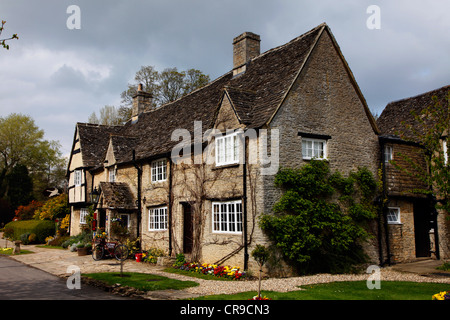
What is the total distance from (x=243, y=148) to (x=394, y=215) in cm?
855

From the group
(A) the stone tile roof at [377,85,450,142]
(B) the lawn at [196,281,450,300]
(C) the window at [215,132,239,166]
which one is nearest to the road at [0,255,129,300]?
(B) the lawn at [196,281,450,300]

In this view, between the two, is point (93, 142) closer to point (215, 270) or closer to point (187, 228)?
point (187, 228)

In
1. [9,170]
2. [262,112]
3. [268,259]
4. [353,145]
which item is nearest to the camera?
[268,259]

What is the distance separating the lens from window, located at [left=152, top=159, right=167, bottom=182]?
20156 millimetres

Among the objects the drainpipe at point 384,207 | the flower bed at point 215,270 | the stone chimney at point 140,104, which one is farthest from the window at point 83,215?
the drainpipe at point 384,207

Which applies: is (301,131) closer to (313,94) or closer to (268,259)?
(313,94)

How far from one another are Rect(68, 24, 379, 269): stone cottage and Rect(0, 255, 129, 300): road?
5.28m

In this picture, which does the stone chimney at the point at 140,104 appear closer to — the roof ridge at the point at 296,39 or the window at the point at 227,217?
the roof ridge at the point at 296,39

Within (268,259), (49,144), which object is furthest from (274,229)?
(49,144)

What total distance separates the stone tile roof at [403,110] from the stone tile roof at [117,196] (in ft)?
49.0

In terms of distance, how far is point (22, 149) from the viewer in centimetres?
5266

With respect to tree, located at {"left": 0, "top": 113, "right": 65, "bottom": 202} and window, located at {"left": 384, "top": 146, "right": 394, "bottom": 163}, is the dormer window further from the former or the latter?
tree, located at {"left": 0, "top": 113, "right": 65, "bottom": 202}

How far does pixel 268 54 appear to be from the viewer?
2009 centimetres
